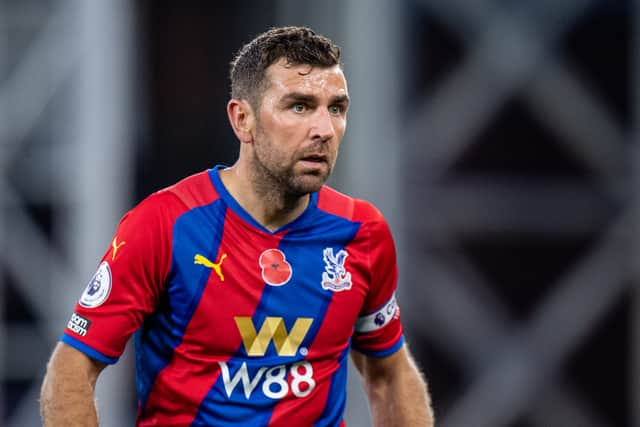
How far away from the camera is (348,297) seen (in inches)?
143

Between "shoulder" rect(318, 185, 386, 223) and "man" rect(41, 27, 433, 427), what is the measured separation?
0.15 ft

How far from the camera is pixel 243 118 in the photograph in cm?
357

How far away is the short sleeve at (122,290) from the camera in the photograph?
10.8ft

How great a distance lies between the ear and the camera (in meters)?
3.53

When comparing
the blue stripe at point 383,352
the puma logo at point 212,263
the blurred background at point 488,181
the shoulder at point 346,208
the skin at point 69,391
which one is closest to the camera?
the skin at point 69,391

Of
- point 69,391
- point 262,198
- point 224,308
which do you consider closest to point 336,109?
point 262,198

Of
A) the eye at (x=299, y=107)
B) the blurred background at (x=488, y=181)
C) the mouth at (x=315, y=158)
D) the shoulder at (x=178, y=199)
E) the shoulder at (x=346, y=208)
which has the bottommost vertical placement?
the blurred background at (x=488, y=181)

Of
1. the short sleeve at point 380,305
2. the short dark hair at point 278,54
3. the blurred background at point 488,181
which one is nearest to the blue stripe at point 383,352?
the short sleeve at point 380,305

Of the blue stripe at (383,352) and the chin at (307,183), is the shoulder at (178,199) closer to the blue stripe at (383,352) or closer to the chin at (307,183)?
the chin at (307,183)

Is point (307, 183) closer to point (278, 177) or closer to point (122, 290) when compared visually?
point (278, 177)

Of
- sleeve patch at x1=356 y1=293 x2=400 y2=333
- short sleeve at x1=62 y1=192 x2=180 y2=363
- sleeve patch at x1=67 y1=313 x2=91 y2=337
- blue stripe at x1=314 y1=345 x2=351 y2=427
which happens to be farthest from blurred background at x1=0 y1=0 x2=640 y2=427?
sleeve patch at x1=67 y1=313 x2=91 y2=337

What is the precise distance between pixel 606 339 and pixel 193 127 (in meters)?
3.05

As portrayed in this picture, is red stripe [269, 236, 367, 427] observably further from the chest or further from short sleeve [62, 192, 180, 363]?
short sleeve [62, 192, 180, 363]

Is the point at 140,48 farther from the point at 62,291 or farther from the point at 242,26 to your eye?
the point at 62,291
